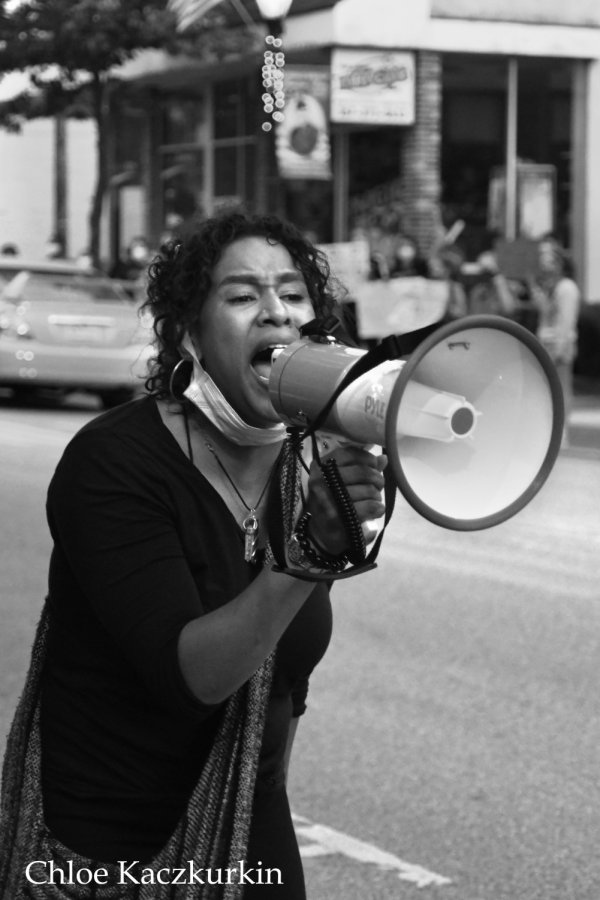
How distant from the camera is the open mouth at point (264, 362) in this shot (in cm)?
242

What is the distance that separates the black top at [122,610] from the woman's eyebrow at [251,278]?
26cm

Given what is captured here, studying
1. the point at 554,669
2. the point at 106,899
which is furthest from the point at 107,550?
the point at 554,669

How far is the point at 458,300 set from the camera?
18.8 m

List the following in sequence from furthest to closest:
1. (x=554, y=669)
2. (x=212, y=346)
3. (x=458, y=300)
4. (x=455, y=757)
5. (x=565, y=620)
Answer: (x=458, y=300)
(x=565, y=620)
(x=554, y=669)
(x=455, y=757)
(x=212, y=346)

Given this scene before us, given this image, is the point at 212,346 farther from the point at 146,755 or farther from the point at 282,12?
the point at 282,12

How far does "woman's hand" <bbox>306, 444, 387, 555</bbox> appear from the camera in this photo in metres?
1.95

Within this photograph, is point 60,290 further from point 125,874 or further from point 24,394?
point 125,874

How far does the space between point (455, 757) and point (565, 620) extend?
215 centimetres

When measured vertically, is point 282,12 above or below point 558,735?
above

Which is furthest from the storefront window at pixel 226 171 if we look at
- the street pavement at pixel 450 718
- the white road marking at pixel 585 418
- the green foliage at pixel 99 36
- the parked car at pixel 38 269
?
the street pavement at pixel 450 718

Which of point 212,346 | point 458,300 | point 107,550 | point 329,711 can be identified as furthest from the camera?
point 458,300

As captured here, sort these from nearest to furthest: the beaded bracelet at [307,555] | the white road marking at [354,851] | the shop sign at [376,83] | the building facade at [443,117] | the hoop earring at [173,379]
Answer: the beaded bracelet at [307,555], the hoop earring at [173,379], the white road marking at [354,851], the shop sign at [376,83], the building facade at [443,117]

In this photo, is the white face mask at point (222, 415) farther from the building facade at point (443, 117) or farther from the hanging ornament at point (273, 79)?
the building facade at point (443, 117)

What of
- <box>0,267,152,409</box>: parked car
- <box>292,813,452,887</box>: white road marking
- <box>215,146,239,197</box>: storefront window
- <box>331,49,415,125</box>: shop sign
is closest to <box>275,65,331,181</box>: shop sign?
<box>331,49,415,125</box>: shop sign
